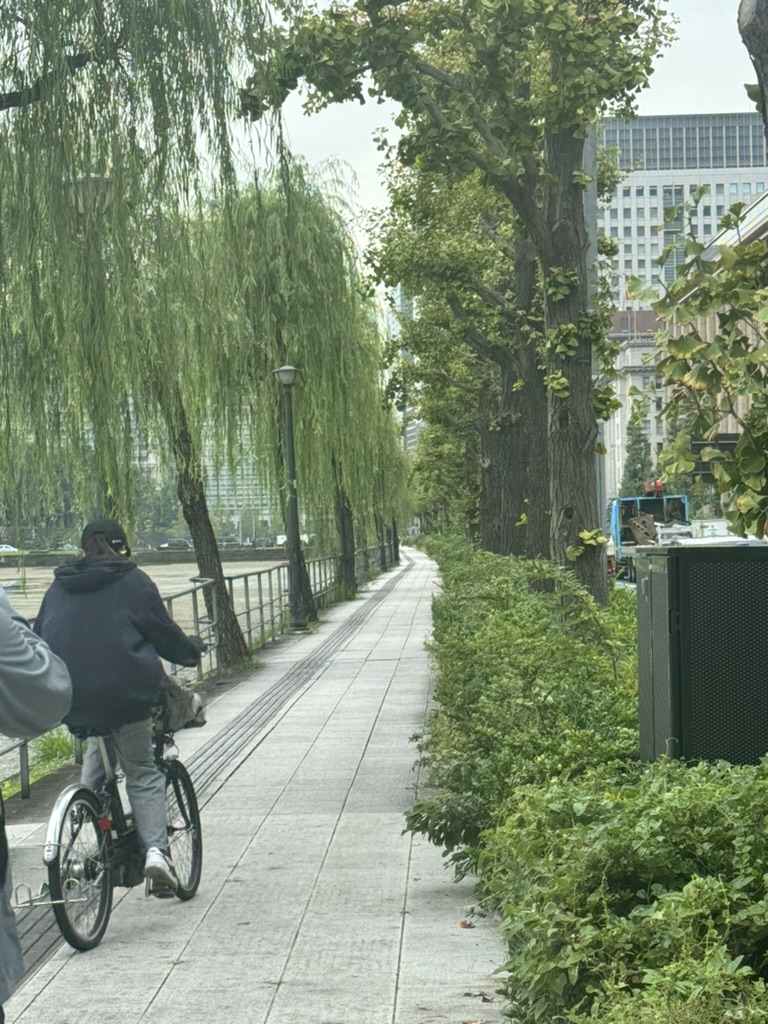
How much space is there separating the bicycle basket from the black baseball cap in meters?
0.62

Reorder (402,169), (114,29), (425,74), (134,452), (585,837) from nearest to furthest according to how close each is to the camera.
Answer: (585,837), (114,29), (134,452), (425,74), (402,169)

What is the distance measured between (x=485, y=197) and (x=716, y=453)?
19.9 meters

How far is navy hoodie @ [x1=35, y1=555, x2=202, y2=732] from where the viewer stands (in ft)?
22.1

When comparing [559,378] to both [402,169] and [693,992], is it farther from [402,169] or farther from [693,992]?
[402,169]

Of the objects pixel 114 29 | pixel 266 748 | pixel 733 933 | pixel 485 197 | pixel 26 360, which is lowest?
pixel 266 748

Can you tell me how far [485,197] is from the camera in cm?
2478

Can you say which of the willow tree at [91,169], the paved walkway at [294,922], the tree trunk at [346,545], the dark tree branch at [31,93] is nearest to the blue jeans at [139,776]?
A: the paved walkway at [294,922]

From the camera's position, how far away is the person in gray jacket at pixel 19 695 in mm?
3049

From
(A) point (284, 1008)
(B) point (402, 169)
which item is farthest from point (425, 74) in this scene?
(B) point (402, 169)

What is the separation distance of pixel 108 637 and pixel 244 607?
17.2 m

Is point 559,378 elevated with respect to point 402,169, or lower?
lower

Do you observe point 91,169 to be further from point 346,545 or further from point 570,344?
point 346,545

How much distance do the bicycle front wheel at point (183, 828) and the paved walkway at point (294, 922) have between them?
4.8 inches

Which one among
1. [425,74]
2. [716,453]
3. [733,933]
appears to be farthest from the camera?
[425,74]
